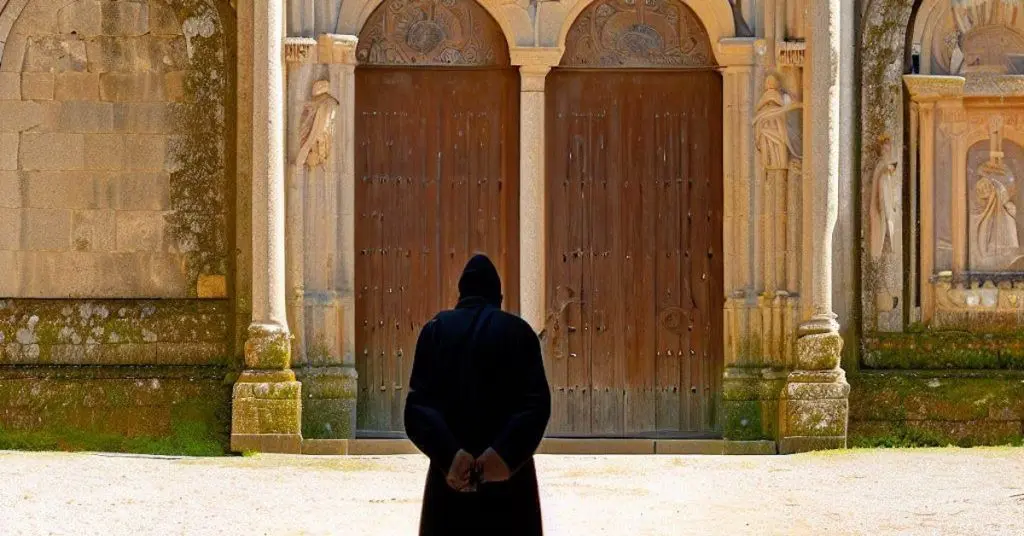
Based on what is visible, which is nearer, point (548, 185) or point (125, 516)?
point (125, 516)

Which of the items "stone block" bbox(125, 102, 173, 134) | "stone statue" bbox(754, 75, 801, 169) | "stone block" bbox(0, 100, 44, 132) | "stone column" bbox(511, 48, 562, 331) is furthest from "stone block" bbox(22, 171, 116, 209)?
"stone statue" bbox(754, 75, 801, 169)

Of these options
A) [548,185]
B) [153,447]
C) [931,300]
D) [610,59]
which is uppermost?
[610,59]


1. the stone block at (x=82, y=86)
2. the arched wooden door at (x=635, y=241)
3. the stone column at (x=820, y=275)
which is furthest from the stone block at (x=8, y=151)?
the stone column at (x=820, y=275)

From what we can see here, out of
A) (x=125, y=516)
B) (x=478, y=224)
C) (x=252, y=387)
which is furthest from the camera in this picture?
(x=478, y=224)

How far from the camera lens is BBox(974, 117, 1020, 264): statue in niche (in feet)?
45.2

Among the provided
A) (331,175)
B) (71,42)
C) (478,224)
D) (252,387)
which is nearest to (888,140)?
(478,224)

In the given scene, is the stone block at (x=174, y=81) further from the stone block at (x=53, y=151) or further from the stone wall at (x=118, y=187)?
the stone block at (x=53, y=151)

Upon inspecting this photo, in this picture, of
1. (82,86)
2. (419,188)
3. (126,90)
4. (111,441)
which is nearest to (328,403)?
(111,441)

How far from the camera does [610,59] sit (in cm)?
1392

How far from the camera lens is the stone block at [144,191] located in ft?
45.2

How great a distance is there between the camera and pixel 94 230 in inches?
543

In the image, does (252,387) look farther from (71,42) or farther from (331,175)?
(71,42)

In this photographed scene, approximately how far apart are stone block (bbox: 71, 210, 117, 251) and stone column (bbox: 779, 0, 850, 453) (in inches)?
196

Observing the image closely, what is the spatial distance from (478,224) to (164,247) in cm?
229
